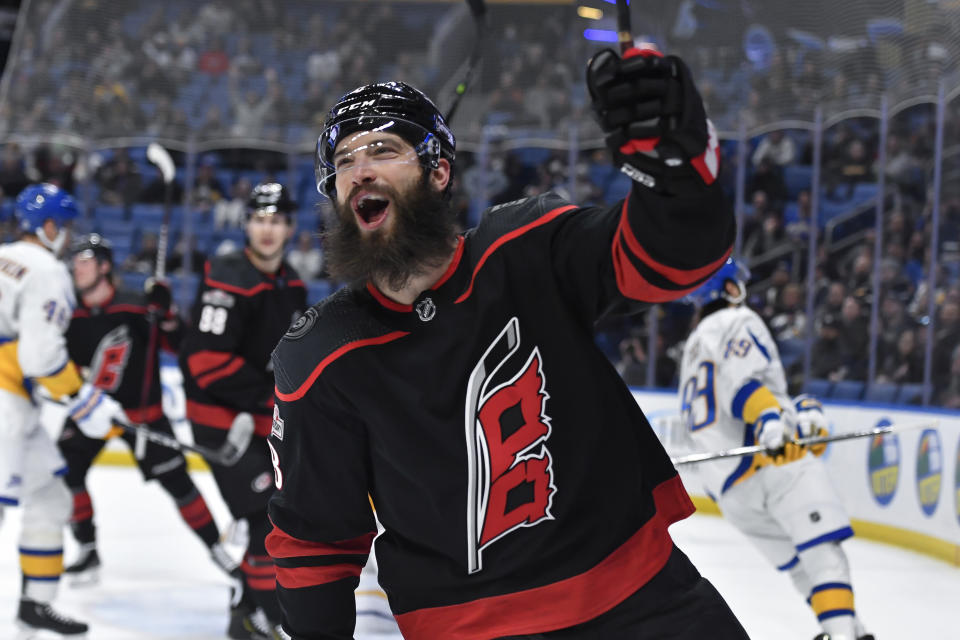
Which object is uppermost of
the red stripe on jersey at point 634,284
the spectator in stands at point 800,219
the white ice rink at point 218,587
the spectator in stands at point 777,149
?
the spectator in stands at point 777,149

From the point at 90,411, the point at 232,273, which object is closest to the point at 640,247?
the point at 232,273

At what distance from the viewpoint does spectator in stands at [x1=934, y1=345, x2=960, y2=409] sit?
206 inches

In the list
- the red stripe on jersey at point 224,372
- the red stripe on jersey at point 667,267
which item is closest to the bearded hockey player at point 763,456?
the red stripe on jersey at point 224,372

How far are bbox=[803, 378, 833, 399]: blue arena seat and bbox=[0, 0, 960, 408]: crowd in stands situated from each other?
0.04 meters

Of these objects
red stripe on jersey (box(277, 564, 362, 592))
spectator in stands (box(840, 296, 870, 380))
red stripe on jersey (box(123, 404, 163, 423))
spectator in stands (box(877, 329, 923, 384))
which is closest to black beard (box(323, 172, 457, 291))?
red stripe on jersey (box(277, 564, 362, 592))

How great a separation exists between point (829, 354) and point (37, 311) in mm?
4269

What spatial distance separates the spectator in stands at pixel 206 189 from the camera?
8.66m

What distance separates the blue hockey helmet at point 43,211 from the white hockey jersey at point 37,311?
16 cm

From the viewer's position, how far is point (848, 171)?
631cm

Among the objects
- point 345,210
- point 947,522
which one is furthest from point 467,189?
point 345,210

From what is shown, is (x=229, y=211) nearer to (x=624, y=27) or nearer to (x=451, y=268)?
(x=451, y=268)

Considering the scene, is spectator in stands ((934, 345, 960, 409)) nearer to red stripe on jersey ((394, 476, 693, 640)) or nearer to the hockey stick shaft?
red stripe on jersey ((394, 476, 693, 640))

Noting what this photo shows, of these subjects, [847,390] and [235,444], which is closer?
[235,444]

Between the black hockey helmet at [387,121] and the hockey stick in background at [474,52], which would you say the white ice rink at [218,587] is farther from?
the black hockey helmet at [387,121]
